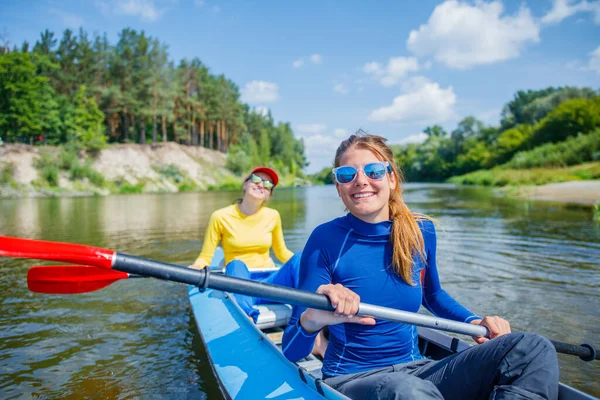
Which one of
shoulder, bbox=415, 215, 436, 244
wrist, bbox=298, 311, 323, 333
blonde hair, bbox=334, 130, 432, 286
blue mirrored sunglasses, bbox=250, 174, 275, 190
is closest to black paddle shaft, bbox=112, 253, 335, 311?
wrist, bbox=298, 311, 323, 333

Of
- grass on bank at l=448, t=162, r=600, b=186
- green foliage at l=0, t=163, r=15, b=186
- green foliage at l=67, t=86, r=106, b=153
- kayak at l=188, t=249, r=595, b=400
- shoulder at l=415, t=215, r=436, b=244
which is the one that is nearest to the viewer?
shoulder at l=415, t=215, r=436, b=244

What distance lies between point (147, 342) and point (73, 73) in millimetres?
51958

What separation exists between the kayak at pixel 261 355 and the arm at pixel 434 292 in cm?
54

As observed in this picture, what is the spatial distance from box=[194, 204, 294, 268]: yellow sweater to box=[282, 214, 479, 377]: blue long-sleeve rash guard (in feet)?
9.62

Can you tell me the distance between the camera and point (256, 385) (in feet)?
9.47

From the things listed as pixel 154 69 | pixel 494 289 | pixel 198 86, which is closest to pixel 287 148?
pixel 198 86

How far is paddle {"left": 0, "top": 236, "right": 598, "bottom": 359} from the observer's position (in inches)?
72.2

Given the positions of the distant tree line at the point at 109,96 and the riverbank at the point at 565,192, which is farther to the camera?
the distant tree line at the point at 109,96

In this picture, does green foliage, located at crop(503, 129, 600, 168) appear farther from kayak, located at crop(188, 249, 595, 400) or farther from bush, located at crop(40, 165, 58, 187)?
bush, located at crop(40, 165, 58, 187)

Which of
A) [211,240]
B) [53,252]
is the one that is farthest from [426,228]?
[211,240]

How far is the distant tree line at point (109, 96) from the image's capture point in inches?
1533

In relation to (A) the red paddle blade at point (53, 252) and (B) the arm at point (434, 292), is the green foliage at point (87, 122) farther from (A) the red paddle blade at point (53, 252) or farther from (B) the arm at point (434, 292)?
(B) the arm at point (434, 292)

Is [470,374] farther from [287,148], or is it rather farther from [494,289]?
[287,148]

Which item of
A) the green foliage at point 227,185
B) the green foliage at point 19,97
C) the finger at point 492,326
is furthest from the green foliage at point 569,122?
the green foliage at point 19,97
